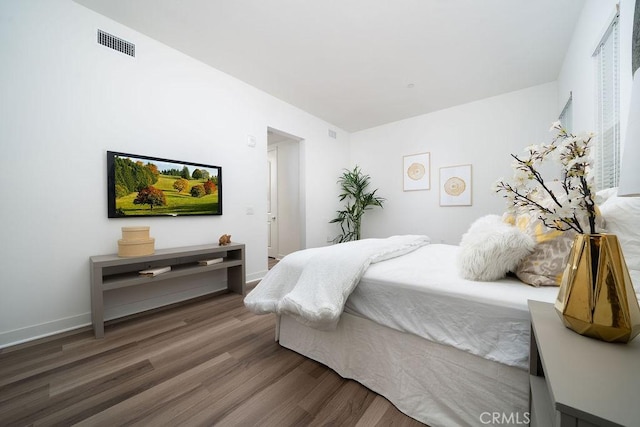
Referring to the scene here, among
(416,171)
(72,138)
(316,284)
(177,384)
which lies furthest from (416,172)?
(72,138)

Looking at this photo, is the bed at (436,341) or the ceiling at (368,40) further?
the ceiling at (368,40)

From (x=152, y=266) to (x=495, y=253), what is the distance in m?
2.87

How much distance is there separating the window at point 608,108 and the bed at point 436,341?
1.28 meters

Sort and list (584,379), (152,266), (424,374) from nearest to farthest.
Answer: (584,379) < (424,374) < (152,266)

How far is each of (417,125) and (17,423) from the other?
532 cm

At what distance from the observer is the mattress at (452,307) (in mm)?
962

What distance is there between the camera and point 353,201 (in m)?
5.18

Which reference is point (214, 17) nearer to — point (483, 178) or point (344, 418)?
point (344, 418)

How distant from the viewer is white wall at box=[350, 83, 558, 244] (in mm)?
3463

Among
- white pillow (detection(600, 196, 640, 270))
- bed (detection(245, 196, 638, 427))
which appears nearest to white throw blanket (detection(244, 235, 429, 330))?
bed (detection(245, 196, 638, 427))

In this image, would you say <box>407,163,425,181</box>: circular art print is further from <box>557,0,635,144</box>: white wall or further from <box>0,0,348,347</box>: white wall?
<box>0,0,348,347</box>: white wall

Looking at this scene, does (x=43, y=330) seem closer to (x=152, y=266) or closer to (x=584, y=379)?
(x=152, y=266)

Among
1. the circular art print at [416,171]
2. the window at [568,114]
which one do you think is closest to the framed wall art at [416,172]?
the circular art print at [416,171]

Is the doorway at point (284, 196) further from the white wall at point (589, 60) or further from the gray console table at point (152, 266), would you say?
the white wall at point (589, 60)
